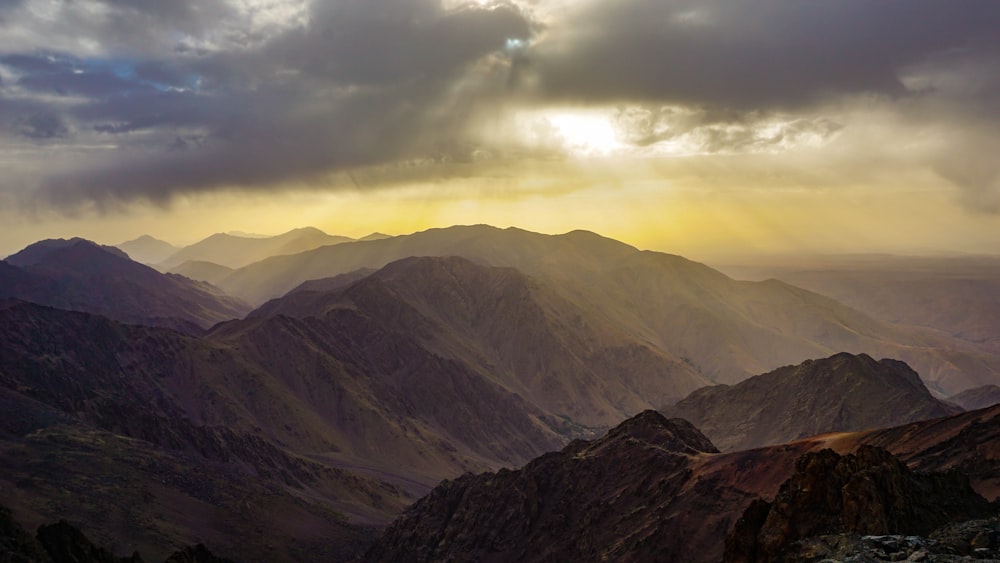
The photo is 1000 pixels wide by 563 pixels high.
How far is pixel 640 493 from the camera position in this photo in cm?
10688

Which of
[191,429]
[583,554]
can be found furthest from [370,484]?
[583,554]

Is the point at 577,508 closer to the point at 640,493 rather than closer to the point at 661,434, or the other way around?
the point at 640,493

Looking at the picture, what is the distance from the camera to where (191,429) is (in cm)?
17750

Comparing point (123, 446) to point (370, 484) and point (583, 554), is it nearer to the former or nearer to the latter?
point (370, 484)

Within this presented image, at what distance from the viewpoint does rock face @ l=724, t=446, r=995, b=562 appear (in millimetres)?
45625

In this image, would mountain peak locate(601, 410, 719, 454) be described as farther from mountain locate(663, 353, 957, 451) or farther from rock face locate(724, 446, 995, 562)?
rock face locate(724, 446, 995, 562)

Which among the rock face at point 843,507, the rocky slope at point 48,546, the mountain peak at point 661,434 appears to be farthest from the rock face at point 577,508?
the rocky slope at point 48,546

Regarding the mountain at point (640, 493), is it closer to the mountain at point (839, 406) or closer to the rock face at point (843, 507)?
the rock face at point (843, 507)

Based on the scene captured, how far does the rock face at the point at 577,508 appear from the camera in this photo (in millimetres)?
98688

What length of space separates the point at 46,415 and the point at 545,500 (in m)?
97.3

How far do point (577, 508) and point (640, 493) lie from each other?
10.2 metres

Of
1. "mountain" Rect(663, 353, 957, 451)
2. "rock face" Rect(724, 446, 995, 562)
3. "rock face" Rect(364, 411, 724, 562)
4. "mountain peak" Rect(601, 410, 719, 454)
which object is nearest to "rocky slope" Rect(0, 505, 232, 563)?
"rock face" Rect(364, 411, 724, 562)

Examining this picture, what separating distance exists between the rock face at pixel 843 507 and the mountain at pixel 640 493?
179cm

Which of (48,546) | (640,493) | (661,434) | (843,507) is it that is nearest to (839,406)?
(661,434)
